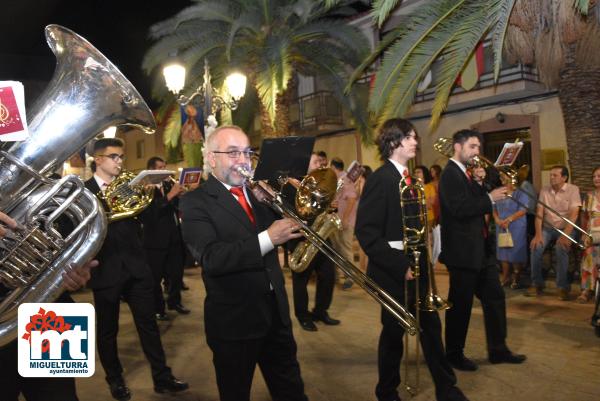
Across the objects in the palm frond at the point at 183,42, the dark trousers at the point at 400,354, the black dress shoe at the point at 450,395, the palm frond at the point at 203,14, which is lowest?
the black dress shoe at the point at 450,395

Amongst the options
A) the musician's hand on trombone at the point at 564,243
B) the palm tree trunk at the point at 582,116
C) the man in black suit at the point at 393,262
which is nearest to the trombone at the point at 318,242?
the man in black suit at the point at 393,262

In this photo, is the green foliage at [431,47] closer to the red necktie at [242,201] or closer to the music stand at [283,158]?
the music stand at [283,158]

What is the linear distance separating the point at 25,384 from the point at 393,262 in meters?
2.21

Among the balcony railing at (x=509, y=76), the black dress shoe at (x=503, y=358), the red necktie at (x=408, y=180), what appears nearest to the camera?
the red necktie at (x=408, y=180)

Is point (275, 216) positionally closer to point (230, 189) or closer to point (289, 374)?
point (230, 189)

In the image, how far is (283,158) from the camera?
10.8 feet

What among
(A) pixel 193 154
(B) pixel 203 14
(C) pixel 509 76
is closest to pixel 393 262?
(B) pixel 203 14

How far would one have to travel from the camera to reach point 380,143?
408 cm

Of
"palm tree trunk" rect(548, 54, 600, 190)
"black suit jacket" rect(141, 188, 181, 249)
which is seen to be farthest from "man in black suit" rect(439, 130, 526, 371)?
"palm tree trunk" rect(548, 54, 600, 190)

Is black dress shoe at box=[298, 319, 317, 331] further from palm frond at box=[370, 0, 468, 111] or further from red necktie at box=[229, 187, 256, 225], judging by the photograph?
red necktie at box=[229, 187, 256, 225]

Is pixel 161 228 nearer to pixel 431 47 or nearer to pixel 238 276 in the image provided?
pixel 431 47

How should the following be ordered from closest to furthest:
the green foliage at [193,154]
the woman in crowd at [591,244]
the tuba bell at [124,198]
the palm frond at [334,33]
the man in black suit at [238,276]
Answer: the man in black suit at [238,276] → the tuba bell at [124,198] → the woman in crowd at [591,244] → the palm frond at [334,33] → the green foliage at [193,154]

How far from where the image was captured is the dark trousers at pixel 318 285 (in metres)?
6.50

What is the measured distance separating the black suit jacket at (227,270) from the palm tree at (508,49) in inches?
180
